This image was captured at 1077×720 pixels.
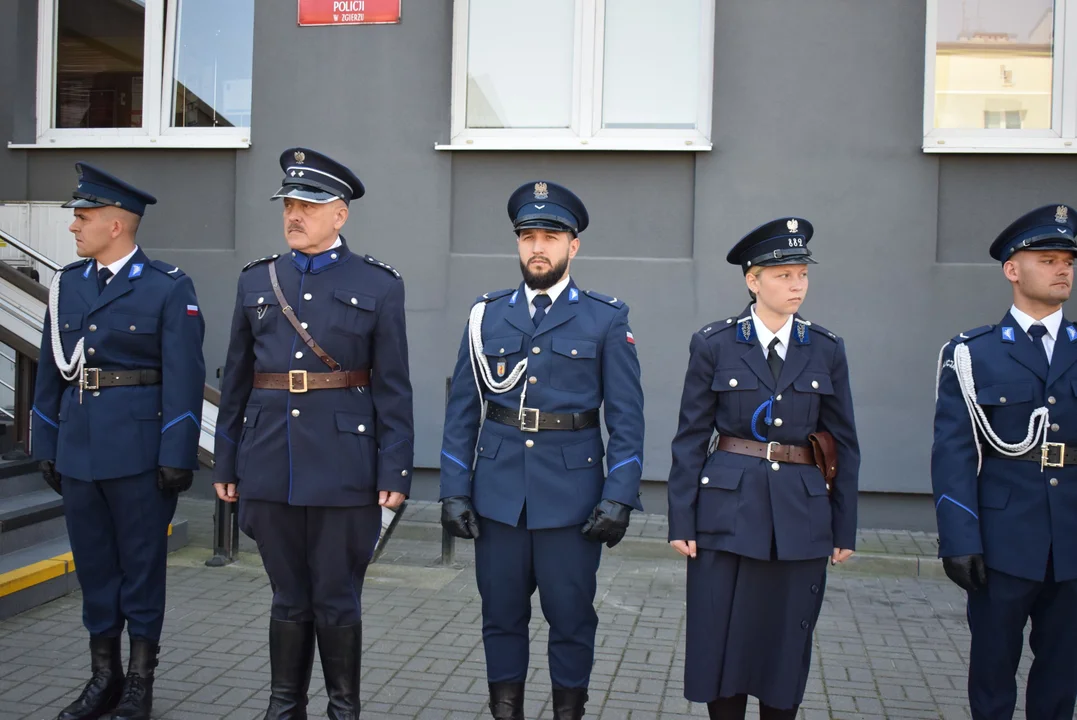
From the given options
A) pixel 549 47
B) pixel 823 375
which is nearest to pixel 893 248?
pixel 549 47

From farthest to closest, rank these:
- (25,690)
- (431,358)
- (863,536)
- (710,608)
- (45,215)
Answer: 1. (45,215)
2. (431,358)
3. (863,536)
4. (25,690)
5. (710,608)

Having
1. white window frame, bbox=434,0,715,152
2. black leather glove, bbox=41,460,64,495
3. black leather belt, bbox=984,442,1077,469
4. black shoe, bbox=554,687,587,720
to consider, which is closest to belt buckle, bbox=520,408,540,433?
black shoe, bbox=554,687,587,720

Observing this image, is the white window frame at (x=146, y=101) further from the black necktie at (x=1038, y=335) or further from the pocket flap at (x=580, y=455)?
the black necktie at (x=1038, y=335)

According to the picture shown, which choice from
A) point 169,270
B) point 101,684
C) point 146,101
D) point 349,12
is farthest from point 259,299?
point 146,101

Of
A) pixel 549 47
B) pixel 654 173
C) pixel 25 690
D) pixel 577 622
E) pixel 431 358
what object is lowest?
pixel 25 690

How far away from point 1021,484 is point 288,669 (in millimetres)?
2695

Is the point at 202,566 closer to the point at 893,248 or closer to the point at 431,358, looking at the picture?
the point at 431,358

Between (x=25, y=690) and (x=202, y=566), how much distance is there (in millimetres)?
2318

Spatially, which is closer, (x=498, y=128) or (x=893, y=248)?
(x=893, y=248)

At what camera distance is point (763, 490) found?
11.8ft

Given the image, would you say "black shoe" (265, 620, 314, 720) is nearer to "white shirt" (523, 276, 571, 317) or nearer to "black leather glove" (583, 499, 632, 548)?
"black leather glove" (583, 499, 632, 548)

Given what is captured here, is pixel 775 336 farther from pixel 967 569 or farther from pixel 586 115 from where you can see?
pixel 586 115

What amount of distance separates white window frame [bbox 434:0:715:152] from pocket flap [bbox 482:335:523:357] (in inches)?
174

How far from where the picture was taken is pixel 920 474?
7750mm
